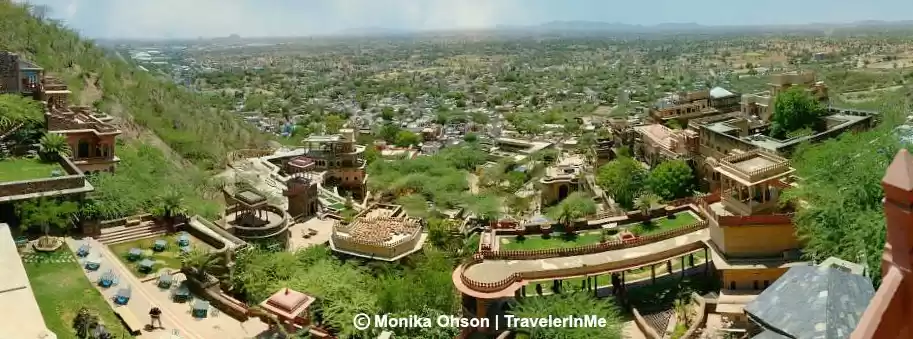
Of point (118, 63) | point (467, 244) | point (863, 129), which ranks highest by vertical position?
point (118, 63)

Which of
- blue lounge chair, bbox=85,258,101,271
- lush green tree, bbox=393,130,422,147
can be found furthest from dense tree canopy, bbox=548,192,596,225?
lush green tree, bbox=393,130,422,147

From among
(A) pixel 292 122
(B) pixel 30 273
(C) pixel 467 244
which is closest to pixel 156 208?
(B) pixel 30 273

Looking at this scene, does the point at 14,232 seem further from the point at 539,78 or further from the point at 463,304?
the point at 539,78

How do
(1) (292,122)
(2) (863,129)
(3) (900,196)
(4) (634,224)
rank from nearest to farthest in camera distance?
(3) (900,196), (4) (634,224), (2) (863,129), (1) (292,122)

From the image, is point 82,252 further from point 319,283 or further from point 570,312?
point 570,312

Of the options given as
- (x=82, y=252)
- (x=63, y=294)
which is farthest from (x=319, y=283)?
(x=82, y=252)
